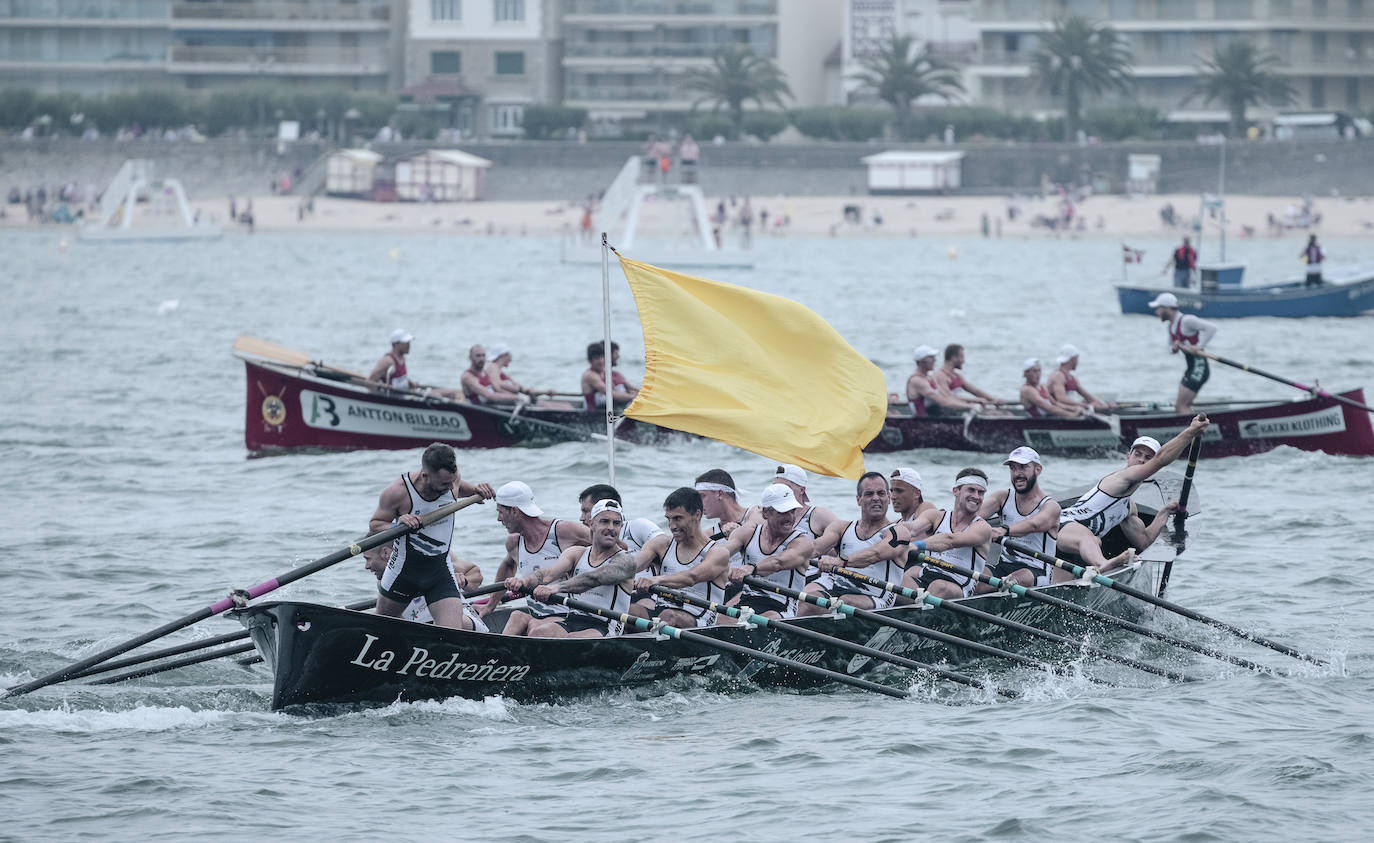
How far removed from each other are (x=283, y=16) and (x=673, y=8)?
22.8 metres

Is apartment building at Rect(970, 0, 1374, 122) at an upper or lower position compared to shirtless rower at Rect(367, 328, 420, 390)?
upper

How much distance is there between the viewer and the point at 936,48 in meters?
108

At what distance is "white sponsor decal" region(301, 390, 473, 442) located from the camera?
2517 cm

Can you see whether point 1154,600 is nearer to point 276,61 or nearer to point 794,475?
point 794,475

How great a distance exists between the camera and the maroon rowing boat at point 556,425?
24.2 metres

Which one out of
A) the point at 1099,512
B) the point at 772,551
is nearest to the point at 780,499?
the point at 772,551

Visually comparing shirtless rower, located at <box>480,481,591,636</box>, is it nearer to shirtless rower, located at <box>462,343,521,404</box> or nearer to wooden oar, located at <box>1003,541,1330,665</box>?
wooden oar, located at <box>1003,541,1330,665</box>

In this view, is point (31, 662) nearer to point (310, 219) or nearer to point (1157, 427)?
point (1157, 427)

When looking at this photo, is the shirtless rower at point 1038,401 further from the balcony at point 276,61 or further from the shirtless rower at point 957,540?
the balcony at point 276,61

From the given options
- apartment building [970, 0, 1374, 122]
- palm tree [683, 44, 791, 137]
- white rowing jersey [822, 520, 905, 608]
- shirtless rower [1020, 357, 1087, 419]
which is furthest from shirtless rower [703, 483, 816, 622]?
apartment building [970, 0, 1374, 122]

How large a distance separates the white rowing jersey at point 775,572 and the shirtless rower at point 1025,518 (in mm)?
1704

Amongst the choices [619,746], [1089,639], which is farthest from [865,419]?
[619,746]

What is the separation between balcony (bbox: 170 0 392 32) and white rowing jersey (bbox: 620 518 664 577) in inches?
3962

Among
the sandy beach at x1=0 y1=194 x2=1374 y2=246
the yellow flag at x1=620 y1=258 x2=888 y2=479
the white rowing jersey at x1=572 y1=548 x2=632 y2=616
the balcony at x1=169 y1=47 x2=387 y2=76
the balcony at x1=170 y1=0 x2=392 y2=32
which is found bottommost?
the white rowing jersey at x1=572 y1=548 x2=632 y2=616
